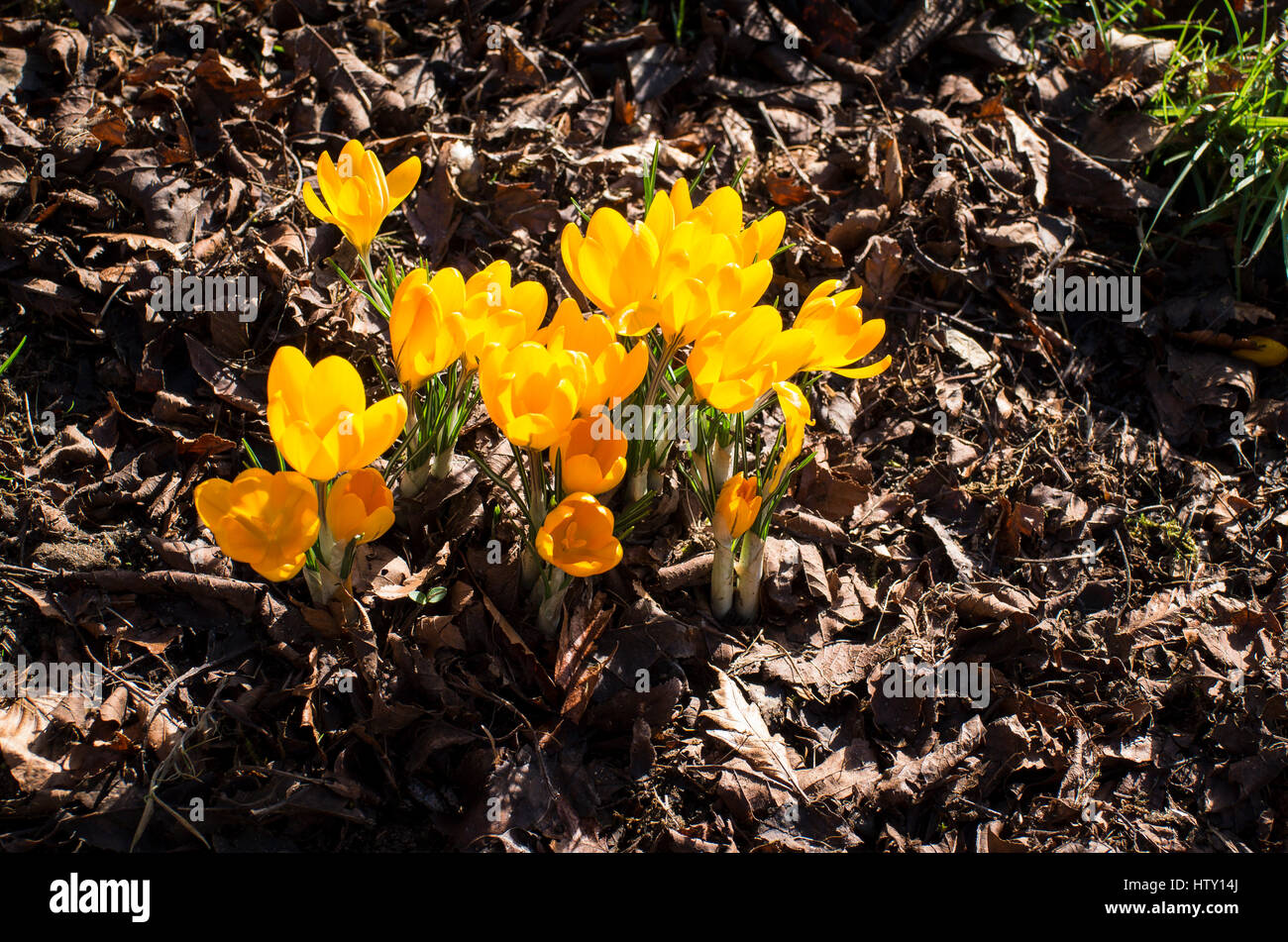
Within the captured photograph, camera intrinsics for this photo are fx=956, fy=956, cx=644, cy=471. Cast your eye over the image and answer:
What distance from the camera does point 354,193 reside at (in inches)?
67.9

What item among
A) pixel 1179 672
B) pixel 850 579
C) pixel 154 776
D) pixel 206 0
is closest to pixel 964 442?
pixel 850 579

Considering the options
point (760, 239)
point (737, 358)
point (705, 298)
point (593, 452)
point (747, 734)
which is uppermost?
point (760, 239)

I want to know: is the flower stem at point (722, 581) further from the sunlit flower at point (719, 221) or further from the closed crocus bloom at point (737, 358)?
the sunlit flower at point (719, 221)

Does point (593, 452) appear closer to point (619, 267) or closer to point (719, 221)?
point (619, 267)

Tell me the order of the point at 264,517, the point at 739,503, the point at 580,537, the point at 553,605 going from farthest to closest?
1. the point at 553,605
2. the point at 739,503
3. the point at 580,537
4. the point at 264,517

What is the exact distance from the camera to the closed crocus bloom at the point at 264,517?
1434 millimetres

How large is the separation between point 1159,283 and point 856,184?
34.4 inches

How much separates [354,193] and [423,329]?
1.20 feet

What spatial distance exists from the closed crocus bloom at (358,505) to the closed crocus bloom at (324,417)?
77 millimetres

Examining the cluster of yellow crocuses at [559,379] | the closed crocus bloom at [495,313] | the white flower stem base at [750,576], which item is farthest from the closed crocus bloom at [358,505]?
the white flower stem base at [750,576]

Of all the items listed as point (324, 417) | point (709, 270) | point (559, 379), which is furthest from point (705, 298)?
point (324, 417)

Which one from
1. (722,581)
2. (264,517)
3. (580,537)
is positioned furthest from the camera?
(722,581)

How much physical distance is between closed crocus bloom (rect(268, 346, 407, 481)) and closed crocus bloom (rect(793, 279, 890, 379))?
690 millimetres

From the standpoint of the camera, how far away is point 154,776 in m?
1.65
